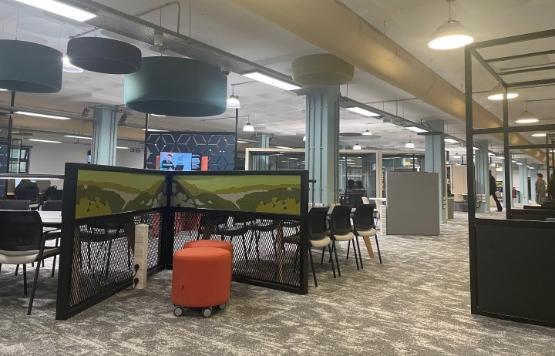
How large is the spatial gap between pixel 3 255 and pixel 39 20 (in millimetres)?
3655

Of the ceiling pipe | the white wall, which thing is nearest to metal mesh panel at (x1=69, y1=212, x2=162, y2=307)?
the ceiling pipe

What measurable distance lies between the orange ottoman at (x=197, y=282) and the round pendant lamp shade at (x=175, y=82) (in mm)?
1683

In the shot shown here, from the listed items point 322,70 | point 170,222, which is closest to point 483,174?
point 322,70

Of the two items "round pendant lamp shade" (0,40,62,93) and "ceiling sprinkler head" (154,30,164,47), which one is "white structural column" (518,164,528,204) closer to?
"ceiling sprinkler head" (154,30,164,47)

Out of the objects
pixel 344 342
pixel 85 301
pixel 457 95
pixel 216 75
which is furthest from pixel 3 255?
pixel 457 95

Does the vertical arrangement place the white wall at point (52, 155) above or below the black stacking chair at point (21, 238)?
above

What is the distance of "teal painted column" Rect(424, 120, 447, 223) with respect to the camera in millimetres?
11891

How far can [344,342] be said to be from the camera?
9.35 feet

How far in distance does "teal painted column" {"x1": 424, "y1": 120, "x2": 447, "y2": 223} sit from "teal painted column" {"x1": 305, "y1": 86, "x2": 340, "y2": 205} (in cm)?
550

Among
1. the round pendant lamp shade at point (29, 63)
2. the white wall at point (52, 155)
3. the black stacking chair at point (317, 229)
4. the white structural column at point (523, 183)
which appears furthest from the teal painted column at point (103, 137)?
the white structural column at point (523, 183)

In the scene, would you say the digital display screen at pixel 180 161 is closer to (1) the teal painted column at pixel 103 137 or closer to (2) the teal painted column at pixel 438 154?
(1) the teal painted column at pixel 103 137

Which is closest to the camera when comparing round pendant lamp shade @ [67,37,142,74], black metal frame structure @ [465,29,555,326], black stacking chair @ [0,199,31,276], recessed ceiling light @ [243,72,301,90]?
black metal frame structure @ [465,29,555,326]

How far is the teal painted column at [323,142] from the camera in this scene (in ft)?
25.1

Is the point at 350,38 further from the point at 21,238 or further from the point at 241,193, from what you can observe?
the point at 21,238
